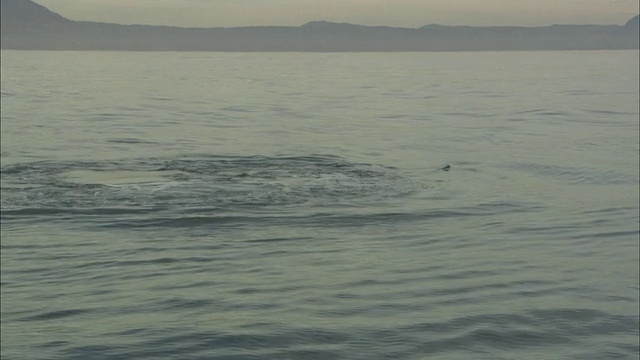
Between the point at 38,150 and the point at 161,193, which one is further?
the point at 38,150

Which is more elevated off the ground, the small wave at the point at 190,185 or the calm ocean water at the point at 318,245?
the small wave at the point at 190,185

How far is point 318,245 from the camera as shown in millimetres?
15461

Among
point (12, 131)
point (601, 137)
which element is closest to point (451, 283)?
point (601, 137)

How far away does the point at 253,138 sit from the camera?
105 feet

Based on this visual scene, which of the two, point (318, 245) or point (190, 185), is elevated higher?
point (190, 185)

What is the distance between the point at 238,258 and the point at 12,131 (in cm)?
2193

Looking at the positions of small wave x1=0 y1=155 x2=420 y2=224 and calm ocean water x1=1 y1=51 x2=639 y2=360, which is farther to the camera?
small wave x1=0 y1=155 x2=420 y2=224

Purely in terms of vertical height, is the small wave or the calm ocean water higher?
the small wave

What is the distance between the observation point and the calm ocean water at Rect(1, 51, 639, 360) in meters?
10.6

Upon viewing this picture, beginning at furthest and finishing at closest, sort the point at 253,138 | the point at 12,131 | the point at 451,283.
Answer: the point at 12,131
the point at 253,138
the point at 451,283

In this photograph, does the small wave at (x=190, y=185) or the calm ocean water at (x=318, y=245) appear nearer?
the calm ocean water at (x=318, y=245)

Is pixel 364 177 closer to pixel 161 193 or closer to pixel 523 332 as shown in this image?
pixel 161 193

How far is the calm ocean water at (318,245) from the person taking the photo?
1062 centimetres

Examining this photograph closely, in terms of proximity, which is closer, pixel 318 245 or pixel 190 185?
pixel 318 245
